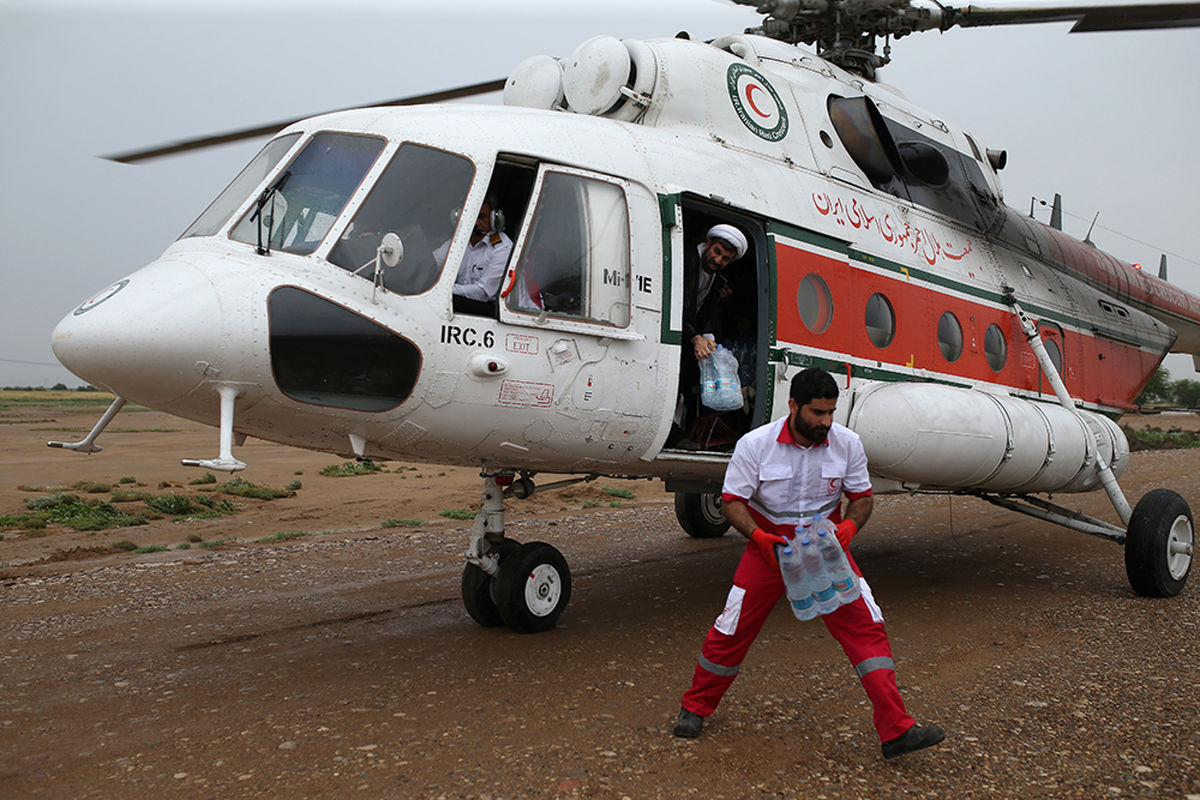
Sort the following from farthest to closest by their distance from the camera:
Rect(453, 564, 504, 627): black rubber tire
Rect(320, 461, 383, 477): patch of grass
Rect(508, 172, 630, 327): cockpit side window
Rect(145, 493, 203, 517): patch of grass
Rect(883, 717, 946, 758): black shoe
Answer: Rect(320, 461, 383, 477): patch of grass → Rect(145, 493, 203, 517): patch of grass → Rect(453, 564, 504, 627): black rubber tire → Rect(508, 172, 630, 327): cockpit side window → Rect(883, 717, 946, 758): black shoe

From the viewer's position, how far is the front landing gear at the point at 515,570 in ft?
19.3

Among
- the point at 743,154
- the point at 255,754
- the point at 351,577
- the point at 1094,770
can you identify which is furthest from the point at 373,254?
the point at 351,577

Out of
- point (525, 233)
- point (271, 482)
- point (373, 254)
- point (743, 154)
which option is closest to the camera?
point (373, 254)

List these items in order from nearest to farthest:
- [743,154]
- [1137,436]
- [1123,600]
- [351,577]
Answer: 1. [743,154]
2. [1123,600]
3. [351,577]
4. [1137,436]

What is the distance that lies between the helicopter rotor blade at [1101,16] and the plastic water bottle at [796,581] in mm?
5797

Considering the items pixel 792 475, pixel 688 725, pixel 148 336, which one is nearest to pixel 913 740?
pixel 688 725

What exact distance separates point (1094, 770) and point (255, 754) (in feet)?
12.0

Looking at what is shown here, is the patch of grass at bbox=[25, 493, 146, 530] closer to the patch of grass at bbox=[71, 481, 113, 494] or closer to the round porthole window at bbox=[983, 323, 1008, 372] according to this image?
the patch of grass at bbox=[71, 481, 113, 494]

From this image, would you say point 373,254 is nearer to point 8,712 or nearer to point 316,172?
point 316,172

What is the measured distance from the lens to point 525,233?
5.09 metres

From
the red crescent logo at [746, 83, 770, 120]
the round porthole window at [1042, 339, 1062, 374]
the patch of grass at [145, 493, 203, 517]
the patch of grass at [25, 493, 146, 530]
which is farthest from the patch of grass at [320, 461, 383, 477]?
the red crescent logo at [746, 83, 770, 120]

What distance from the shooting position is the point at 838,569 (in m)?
3.91

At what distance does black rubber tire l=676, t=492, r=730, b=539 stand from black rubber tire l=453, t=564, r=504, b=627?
16.3 ft

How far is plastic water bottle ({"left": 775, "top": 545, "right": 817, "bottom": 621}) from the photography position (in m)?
3.91
